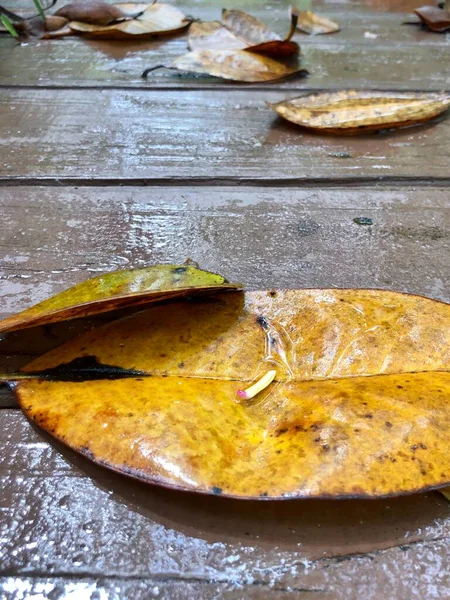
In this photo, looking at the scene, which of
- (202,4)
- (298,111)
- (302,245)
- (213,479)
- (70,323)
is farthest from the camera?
(202,4)

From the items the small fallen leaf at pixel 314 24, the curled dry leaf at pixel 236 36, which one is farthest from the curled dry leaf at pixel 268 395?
the small fallen leaf at pixel 314 24

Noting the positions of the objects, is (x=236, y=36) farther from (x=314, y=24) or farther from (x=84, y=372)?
(x=84, y=372)

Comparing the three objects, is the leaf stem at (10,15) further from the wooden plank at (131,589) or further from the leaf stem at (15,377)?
the wooden plank at (131,589)

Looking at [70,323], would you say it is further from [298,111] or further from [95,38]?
[95,38]

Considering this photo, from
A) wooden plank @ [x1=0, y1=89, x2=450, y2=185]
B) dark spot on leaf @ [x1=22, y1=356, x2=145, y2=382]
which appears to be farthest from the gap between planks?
dark spot on leaf @ [x1=22, y1=356, x2=145, y2=382]

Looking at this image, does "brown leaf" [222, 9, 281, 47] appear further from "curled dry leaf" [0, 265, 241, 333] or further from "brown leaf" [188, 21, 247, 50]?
"curled dry leaf" [0, 265, 241, 333]

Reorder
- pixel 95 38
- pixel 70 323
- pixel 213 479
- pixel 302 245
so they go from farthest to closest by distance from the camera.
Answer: pixel 95 38
pixel 302 245
pixel 70 323
pixel 213 479

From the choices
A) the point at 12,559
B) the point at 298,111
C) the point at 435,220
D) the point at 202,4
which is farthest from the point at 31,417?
the point at 202,4
